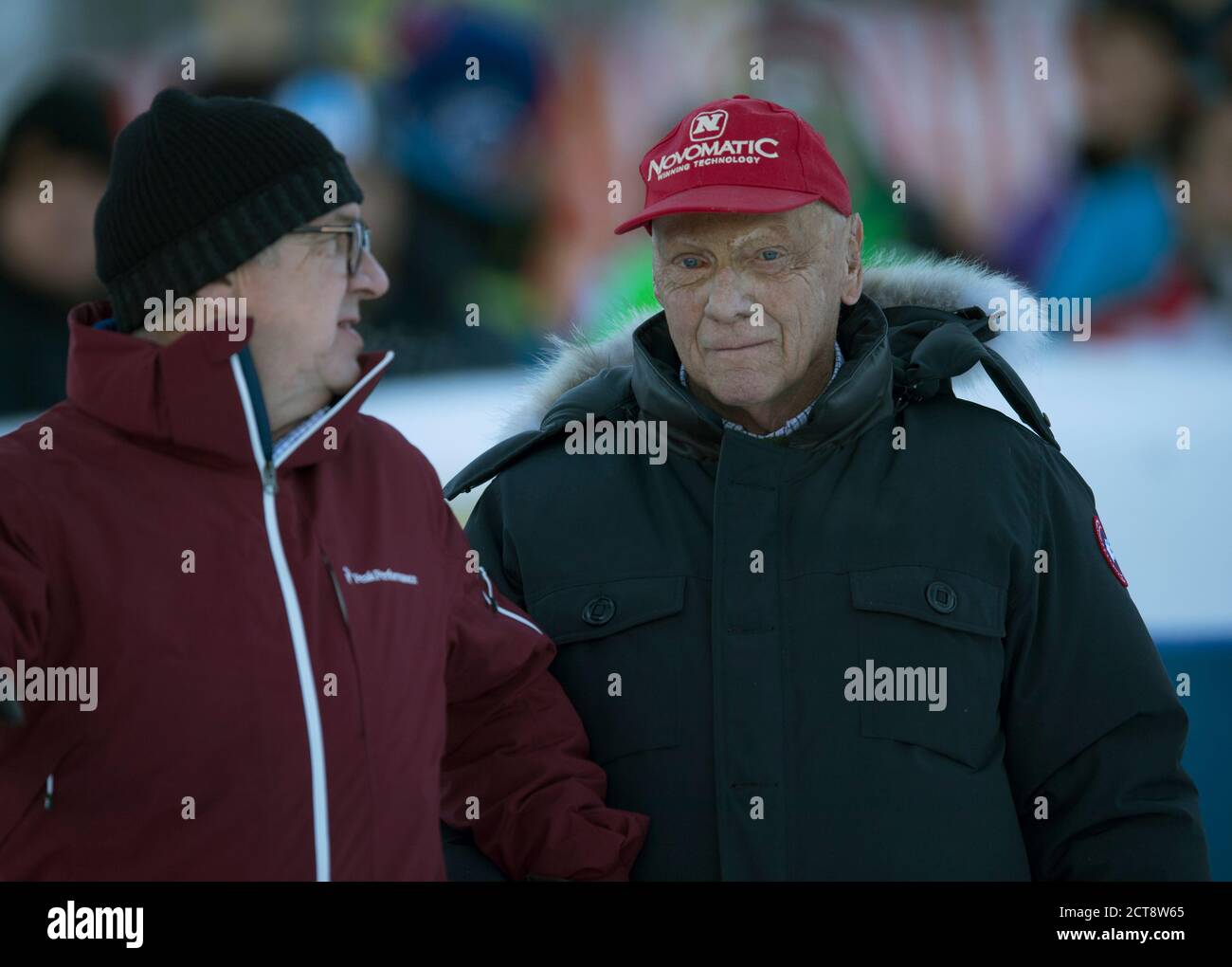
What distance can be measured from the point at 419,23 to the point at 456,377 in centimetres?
108

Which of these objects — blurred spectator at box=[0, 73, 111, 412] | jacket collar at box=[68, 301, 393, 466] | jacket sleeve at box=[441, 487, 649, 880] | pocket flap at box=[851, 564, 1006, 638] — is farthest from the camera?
blurred spectator at box=[0, 73, 111, 412]

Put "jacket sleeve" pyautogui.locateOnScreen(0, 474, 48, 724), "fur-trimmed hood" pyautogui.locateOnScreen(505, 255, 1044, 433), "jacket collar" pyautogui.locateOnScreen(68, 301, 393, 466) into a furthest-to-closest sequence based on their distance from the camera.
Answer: "fur-trimmed hood" pyautogui.locateOnScreen(505, 255, 1044, 433), "jacket collar" pyautogui.locateOnScreen(68, 301, 393, 466), "jacket sleeve" pyautogui.locateOnScreen(0, 474, 48, 724)

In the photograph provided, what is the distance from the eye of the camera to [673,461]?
214cm

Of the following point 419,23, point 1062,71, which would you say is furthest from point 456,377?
point 1062,71

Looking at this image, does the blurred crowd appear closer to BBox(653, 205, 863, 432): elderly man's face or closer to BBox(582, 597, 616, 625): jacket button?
BBox(653, 205, 863, 432): elderly man's face

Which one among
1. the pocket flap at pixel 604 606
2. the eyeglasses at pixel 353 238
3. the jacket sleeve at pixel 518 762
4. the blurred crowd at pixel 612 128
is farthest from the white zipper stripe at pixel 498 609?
the blurred crowd at pixel 612 128

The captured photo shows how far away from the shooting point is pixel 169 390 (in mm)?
1474

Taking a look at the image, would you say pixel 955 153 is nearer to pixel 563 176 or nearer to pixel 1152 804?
pixel 563 176

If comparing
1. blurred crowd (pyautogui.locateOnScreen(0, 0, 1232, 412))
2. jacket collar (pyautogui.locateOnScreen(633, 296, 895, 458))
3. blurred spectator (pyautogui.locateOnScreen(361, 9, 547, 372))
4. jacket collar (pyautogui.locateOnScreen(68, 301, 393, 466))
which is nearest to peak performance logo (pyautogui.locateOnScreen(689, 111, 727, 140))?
jacket collar (pyautogui.locateOnScreen(633, 296, 895, 458))

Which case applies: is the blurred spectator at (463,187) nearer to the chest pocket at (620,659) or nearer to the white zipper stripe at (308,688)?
the chest pocket at (620,659)

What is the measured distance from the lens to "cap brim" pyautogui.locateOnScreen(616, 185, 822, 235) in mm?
2025

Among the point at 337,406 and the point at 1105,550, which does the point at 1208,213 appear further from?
the point at 337,406

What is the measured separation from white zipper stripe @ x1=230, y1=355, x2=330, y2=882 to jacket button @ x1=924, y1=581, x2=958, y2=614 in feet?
2.80

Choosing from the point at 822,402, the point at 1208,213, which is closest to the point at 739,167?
the point at 822,402
